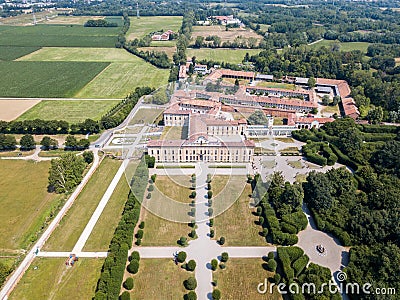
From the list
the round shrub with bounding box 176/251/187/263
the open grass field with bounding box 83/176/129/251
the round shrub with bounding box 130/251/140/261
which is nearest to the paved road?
the open grass field with bounding box 83/176/129/251

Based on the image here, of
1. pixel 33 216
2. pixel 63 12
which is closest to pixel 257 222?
pixel 33 216

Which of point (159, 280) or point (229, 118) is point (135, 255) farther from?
point (229, 118)

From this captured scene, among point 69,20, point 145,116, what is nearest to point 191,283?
point 145,116

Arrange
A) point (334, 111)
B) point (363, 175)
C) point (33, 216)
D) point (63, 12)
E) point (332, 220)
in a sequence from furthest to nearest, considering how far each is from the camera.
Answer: point (63, 12)
point (334, 111)
point (363, 175)
point (33, 216)
point (332, 220)

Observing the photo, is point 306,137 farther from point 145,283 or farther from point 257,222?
point 145,283

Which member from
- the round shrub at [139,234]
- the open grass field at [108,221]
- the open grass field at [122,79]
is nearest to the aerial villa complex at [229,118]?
the open grass field at [108,221]

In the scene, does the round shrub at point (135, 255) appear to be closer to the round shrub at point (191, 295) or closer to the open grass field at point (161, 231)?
the open grass field at point (161, 231)

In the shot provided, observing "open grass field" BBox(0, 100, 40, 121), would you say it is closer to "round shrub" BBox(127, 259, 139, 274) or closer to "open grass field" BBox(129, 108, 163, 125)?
"open grass field" BBox(129, 108, 163, 125)

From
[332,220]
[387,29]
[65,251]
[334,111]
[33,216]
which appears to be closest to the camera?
[65,251]
